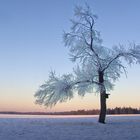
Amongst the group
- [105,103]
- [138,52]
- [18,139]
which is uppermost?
[138,52]

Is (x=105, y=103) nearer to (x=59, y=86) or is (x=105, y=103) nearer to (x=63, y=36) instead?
(x=59, y=86)

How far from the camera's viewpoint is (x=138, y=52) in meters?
42.1

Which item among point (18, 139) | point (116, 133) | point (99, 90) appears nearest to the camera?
point (18, 139)

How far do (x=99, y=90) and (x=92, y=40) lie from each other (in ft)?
17.4

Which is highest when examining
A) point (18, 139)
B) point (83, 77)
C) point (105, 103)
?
point (83, 77)

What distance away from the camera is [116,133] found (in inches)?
1188

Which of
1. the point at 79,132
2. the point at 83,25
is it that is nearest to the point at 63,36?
the point at 83,25

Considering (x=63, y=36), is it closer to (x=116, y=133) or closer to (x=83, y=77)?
(x=83, y=77)

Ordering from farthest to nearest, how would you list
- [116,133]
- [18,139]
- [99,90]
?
[99,90], [116,133], [18,139]

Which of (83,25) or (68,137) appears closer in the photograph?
(68,137)

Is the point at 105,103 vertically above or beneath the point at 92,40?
beneath

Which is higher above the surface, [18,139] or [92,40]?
[92,40]

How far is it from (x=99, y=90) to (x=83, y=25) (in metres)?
7.07

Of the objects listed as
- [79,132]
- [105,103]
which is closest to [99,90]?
[105,103]
